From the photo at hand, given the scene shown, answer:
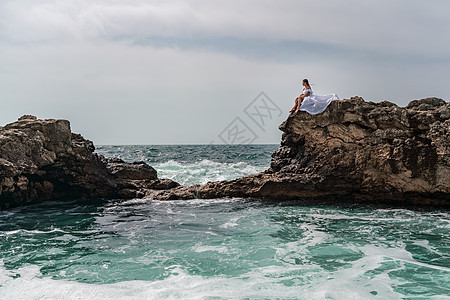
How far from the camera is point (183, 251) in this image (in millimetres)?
6152

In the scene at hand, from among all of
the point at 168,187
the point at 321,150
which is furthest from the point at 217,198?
the point at 321,150

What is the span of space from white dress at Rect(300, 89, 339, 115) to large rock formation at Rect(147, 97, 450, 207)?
0.57ft

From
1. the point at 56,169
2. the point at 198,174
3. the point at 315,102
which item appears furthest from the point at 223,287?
the point at 198,174

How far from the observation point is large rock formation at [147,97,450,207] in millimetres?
9234

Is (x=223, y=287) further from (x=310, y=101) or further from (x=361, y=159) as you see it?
(x=310, y=101)

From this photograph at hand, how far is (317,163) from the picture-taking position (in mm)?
10602

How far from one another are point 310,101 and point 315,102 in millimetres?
156

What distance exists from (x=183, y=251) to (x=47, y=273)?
2056 mm

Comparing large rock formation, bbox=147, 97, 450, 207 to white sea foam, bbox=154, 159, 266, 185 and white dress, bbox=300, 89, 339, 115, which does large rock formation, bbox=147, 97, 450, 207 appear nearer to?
white dress, bbox=300, 89, 339, 115

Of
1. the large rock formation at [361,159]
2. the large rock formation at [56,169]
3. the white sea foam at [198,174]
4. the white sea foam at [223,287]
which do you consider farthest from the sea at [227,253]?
the white sea foam at [198,174]

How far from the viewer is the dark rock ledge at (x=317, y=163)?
365 inches

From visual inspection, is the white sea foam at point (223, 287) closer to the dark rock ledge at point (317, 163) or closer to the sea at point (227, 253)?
the sea at point (227, 253)

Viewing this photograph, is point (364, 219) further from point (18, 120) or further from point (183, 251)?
point (18, 120)

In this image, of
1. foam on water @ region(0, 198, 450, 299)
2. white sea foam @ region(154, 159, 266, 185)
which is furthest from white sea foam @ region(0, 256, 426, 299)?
white sea foam @ region(154, 159, 266, 185)
